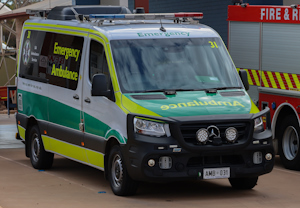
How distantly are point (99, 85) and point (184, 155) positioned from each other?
1.51 metres

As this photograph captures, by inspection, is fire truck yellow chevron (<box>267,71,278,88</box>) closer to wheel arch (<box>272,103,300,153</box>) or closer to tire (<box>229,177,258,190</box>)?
wheel arch (<box>272,103,300,153</box>)

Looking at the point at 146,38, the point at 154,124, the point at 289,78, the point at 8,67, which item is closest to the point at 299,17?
the point at 289,78

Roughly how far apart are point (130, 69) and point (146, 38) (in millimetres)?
573

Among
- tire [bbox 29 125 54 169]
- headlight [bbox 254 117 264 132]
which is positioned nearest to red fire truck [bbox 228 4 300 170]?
headlight [bbox 254 117 264 132]

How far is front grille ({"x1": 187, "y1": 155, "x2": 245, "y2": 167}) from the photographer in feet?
32.3

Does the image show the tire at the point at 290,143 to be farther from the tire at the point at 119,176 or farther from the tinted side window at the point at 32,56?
the tinted side window at the point at 32,56

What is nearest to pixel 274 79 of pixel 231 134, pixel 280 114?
pixel 280 114

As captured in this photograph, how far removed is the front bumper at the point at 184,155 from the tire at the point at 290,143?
2.82m

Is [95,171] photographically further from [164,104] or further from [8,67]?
[8,67]

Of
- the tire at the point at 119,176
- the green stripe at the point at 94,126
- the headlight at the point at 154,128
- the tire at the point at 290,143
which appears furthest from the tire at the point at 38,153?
the tire at the point at 290,143

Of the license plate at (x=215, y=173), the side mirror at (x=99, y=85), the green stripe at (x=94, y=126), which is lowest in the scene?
the license plate at (x=215, y=173)

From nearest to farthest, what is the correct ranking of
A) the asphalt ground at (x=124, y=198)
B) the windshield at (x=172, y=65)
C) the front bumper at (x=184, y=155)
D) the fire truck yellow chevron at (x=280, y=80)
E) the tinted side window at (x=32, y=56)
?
the front bumper at (x=184, y=155) < the asphalt ground at (x=124, y=198) < the windshield at (x=172, y=65) < the fire truck yellow chevron at (x=280, y=80) < the tinted side window at (x=32, y=56)

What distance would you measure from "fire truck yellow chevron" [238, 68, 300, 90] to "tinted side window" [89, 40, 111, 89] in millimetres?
3464

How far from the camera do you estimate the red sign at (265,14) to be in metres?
12.7
